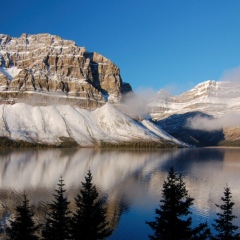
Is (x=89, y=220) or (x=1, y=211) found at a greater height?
(x=89, y=220)

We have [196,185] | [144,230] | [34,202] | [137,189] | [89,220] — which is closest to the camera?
[89,220]

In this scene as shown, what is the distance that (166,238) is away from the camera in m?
29.5

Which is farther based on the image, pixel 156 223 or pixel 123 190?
pixel 123 190

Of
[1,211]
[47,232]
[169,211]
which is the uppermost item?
[169,211]

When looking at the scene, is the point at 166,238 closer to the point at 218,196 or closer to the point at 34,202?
the point at 34,202

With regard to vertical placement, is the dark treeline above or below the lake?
above

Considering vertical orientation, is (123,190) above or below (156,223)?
below

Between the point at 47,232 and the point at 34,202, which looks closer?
the point at 47,232

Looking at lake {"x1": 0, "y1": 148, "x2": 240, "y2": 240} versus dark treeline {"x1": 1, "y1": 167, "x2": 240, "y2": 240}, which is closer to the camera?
dark treeline {"x1": 1, "y1": 167, "x2": 240, "y2": 240}

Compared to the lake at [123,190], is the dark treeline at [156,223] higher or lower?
higher

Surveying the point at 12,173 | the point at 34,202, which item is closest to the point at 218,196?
the point at 34,202

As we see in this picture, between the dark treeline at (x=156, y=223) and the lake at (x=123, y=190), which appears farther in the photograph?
the lake at (x=123, y=190)

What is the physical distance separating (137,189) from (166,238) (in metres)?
59.9

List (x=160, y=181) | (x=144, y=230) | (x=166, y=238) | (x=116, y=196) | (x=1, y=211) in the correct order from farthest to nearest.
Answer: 1. (x=160, y=181)
2. (x=116, y=196)
3. (x=1, y=211)
4. (x=144, y=230)
5. (x=166, y=238)
